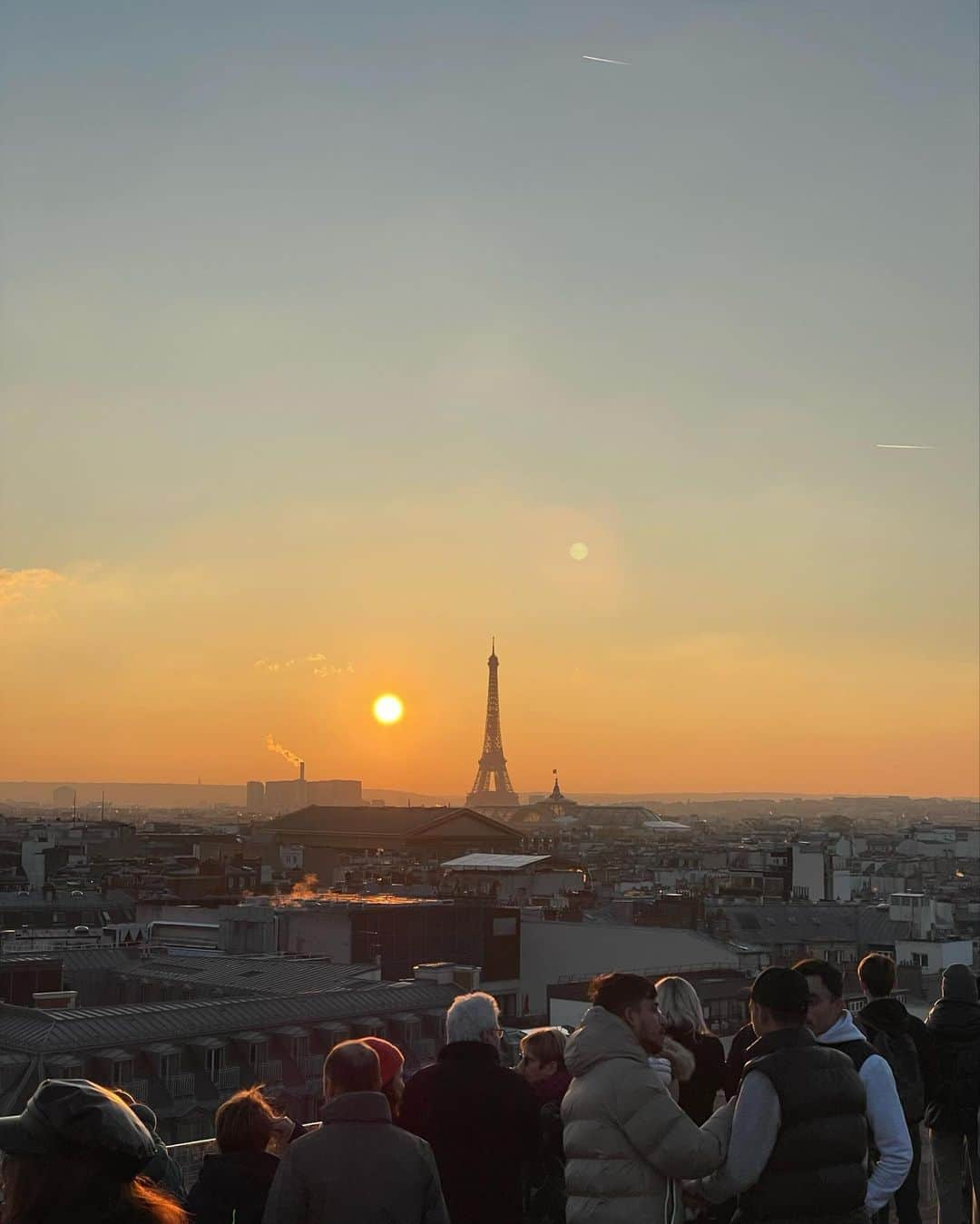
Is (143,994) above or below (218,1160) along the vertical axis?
below

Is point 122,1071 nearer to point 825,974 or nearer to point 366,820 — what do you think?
point 825,974

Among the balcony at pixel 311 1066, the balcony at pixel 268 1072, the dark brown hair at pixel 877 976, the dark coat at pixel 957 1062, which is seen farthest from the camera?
Answer: the balcony at pixel 311 1066

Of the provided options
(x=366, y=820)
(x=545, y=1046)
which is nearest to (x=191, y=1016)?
(x=545, y=1046)

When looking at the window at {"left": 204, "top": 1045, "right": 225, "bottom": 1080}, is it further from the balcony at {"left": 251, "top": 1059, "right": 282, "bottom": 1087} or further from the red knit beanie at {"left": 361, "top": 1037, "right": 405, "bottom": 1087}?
the red knit beanie at {"left": 361, "top": 1037, "right": 405, "bottom": 1087}

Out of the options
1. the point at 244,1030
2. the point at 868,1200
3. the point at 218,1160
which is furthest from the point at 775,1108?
the point at 244,1030

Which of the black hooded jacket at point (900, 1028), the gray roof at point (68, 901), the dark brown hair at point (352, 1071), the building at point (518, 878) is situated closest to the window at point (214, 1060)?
the black hooded jacket at point (900, 1028)

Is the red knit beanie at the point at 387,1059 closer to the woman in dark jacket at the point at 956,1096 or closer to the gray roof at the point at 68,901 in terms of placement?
the woman in dark jacket at the point at 956,1096

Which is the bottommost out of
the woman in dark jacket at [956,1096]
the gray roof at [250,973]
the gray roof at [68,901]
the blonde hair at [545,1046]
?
the gray roof at [68,901]

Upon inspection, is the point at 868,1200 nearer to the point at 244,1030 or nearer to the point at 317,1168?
the point at 317,1168
